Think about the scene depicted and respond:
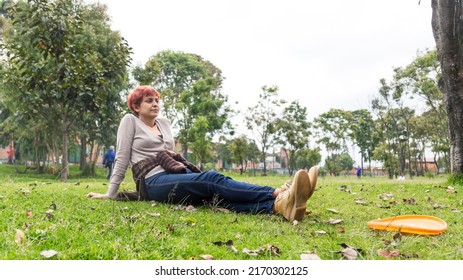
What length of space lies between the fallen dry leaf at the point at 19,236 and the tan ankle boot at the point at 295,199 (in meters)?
1.96

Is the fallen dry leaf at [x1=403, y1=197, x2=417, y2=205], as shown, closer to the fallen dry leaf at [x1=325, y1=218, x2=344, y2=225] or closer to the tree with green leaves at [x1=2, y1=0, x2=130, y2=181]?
the fallen dry leaf at [x1=325, y1=218, x2=344, y2=225]

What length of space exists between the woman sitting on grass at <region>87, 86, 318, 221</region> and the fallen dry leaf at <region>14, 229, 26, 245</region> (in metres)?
1.61

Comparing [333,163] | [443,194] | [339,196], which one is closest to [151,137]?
[339,196]

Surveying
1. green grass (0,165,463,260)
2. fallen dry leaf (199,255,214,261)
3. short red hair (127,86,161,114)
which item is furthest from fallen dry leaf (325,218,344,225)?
short red hair (127,86,161,114)

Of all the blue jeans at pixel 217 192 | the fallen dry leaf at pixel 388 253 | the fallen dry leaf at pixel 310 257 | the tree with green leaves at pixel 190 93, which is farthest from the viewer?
the tree with green leaves at pixel 190 93

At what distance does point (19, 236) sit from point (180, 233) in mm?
1028

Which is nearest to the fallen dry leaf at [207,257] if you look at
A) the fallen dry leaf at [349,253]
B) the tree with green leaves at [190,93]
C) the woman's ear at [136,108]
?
the fallen dry leaf at [349,253]

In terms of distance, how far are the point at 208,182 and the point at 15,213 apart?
1641 mm

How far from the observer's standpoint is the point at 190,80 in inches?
1519

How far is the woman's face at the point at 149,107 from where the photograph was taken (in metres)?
4.28

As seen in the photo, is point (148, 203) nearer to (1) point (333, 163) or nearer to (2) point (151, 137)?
(2) point (151, 137)

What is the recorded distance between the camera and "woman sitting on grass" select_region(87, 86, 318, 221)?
11.8ft

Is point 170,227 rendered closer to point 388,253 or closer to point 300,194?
point 300,194

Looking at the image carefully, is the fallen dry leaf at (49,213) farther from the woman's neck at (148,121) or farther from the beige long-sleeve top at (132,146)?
the woman's neck at (148,121)
